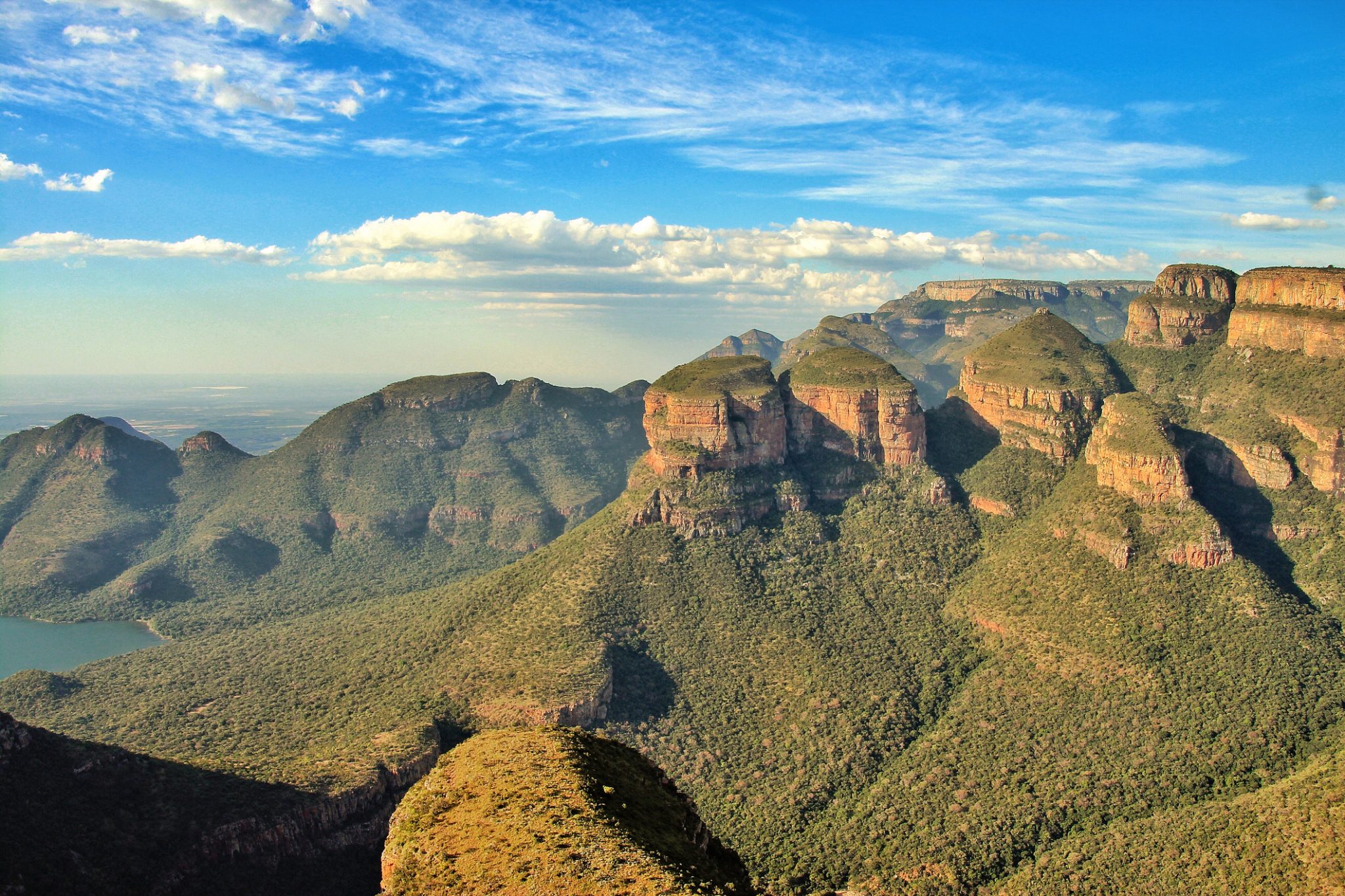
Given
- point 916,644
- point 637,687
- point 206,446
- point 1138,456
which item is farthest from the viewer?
point 206,446

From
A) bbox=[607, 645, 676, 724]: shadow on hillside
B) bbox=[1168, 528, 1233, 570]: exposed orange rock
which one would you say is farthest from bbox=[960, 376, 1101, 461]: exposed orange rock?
bbox=[607, 645, 676, 724]: shadow on hillside

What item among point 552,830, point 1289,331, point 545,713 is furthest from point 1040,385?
point 552,830

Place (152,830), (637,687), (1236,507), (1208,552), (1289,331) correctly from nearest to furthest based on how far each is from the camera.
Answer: (152,830) < (1208,552) < (637,687) < (1236,507) < (1289,331)

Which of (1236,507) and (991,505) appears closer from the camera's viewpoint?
(1236,507)

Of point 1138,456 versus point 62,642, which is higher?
point 1138,456

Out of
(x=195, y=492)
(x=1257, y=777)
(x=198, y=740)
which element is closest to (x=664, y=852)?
(x=1257, y=777)

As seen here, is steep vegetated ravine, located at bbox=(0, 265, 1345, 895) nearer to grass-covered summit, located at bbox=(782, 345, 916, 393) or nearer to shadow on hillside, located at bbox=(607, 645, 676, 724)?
shadow on hillside, located at bbox=(607, 645, 676, 724)

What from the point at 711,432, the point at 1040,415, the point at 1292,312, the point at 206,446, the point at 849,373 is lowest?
the point at 206,446

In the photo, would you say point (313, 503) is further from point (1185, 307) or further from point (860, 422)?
point (1185, 307)
